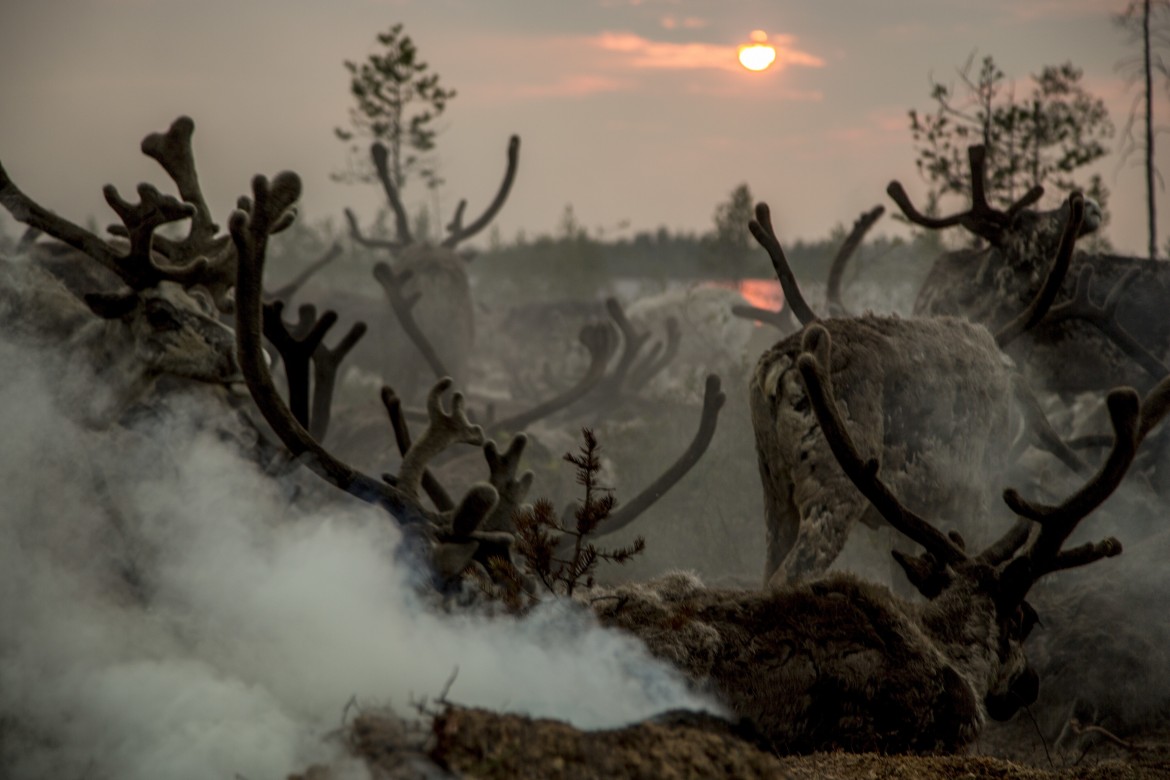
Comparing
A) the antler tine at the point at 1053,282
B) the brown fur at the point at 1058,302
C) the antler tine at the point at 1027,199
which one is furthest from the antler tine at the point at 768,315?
the antler tine at the point at 1053,282

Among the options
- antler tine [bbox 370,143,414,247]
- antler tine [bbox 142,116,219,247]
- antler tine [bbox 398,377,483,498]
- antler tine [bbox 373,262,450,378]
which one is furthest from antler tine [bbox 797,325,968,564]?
antler tine [bbox 370,143,414,247]

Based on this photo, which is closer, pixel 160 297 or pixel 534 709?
pixel 534 709

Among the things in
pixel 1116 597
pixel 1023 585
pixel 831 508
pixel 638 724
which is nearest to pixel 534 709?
pixel 638 724

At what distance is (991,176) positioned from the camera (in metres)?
11.3

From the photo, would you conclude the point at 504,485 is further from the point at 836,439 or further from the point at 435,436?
the point at 836,439

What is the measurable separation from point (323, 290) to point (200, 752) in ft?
53.9

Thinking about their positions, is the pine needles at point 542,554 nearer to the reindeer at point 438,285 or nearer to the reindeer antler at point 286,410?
the reindeer antler at point 286,410

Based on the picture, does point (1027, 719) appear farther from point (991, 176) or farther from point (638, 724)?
point (991, 176)

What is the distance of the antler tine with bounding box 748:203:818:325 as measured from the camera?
618 cm

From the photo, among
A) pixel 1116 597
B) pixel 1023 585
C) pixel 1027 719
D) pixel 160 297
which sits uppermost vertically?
pixel 160 297

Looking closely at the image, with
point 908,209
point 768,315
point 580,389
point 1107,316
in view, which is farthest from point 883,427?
point 580,389

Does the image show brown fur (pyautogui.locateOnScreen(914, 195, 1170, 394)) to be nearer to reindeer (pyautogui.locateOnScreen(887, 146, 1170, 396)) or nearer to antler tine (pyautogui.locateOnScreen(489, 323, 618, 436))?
reindeer (pyautogui.locateOnScreen(887, 146, 1170, 396))

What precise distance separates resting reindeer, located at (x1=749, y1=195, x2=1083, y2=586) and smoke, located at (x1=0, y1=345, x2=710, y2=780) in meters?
2.03

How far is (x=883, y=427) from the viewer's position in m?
5.18
